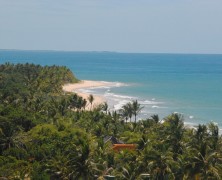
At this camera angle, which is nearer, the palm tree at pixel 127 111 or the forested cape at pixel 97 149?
the forested cape at pixel 97 149

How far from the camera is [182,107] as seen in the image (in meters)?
120

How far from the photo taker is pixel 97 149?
46125mm

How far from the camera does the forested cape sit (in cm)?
3981

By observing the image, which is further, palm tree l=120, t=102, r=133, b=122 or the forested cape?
palm tree l=120, t=102, r=133, b=122

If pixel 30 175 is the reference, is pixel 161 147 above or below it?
above

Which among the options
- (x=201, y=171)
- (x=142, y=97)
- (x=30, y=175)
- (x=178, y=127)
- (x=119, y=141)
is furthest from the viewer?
(x=142, y=97)

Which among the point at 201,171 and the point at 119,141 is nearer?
the point at 201,171

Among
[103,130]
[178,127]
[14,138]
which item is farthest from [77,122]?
[178,127]

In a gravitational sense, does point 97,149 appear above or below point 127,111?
below

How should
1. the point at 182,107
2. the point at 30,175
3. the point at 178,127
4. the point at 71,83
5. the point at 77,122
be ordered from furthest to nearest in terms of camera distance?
the point at 71,83
the point at 182,107
the point at 77,122
the point at 178,127
the point at 30,175

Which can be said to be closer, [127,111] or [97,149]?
→ [97,149]

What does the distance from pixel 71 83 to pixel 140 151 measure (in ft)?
424

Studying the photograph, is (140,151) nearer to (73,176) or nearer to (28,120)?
(73,176)

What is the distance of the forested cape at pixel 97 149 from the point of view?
39812 mm
